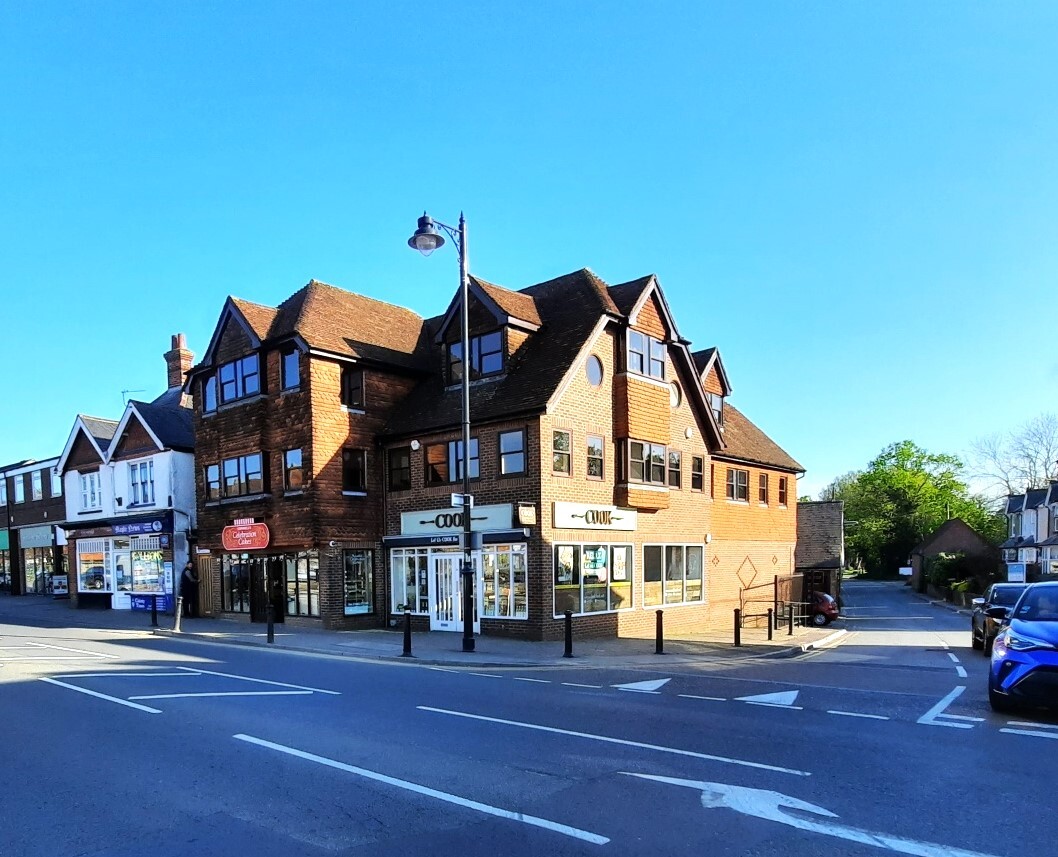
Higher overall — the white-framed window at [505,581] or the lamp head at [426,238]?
the lamp head at [426,238]

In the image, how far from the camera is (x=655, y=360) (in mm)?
23359

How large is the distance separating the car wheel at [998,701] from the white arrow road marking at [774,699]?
246 cm

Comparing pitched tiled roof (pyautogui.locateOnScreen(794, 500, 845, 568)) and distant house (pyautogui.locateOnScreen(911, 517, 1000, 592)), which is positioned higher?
pitched tiled roof (pyautogui.locateOnScreen(794, 500, 845, 568))

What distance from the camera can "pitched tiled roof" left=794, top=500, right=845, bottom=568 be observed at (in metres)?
41.1

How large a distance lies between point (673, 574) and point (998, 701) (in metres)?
14.8

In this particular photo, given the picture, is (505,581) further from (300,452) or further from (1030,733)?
(1030,733)

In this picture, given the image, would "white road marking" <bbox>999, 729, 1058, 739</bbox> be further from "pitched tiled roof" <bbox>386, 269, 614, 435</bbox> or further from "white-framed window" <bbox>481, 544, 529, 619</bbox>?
"pitched tiled roof" <bbox>386, 269, 614, 435</bbox>

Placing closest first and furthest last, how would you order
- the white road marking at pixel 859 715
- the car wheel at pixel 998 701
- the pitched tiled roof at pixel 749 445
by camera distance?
the car wheel at pixel 998 701 → the white road marking at pixel 859 715 → the pitched tiled roof at pixel 749 445

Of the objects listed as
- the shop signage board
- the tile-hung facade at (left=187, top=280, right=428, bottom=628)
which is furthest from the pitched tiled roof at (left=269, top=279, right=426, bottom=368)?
the shop signage board

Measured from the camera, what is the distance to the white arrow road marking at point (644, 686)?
12.2 m

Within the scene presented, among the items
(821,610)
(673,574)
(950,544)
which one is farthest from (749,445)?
(950,544)

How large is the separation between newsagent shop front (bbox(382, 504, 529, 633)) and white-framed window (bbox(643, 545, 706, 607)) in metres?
4.93

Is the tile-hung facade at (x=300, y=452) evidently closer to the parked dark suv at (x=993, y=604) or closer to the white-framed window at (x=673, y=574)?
the white-framed window at (x=673, y=574)

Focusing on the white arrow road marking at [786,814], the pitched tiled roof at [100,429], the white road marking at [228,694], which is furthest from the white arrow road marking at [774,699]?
the pitched tiled roof at [100,429]
